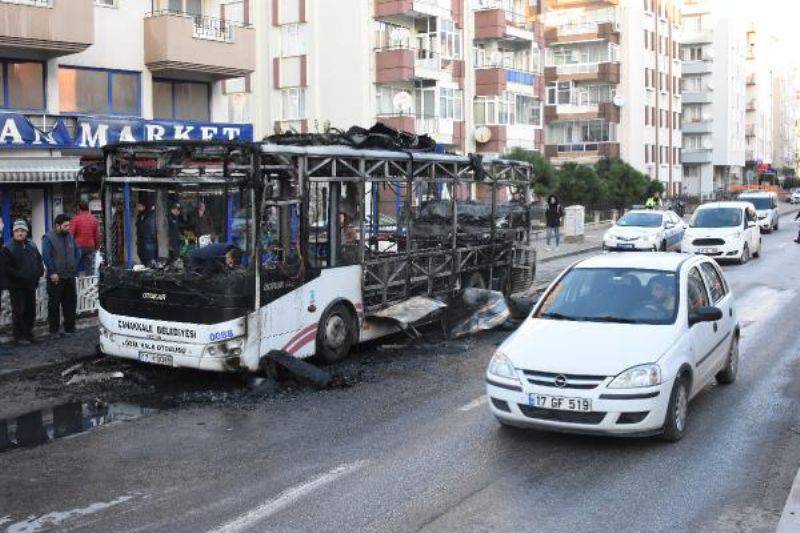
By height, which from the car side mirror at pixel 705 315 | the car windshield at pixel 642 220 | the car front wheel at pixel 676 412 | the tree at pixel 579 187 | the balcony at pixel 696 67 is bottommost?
the car front wheel at pixel 676 412

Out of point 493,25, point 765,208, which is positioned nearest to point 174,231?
point 765,208

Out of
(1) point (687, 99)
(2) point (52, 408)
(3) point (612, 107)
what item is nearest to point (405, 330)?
(2) point (52, 408)

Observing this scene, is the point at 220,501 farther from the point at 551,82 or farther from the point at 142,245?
the point at 551,82

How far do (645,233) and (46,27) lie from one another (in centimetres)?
1757

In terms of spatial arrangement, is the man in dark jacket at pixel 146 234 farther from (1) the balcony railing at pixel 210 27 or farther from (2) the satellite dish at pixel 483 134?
(2) the satellite dish at pixel 483 134

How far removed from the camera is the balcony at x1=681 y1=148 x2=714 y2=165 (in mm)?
95750

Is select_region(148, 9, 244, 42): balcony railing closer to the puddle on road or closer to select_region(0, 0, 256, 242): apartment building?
select_region(0, 0, 256, 242): apartment building

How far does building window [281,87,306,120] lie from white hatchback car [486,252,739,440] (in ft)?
121

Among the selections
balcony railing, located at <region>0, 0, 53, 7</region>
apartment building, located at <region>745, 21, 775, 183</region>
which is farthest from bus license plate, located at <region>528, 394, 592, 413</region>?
apartment building, located at <region>745, 21, 775, 183</region>

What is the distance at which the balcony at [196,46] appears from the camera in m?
24.6

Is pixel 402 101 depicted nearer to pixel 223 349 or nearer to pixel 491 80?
pixel 491 80

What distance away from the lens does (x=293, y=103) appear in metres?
46.0

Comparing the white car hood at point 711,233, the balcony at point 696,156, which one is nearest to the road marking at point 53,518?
the white car hood at point 711,233

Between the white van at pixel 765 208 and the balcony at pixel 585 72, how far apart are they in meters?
26.0
